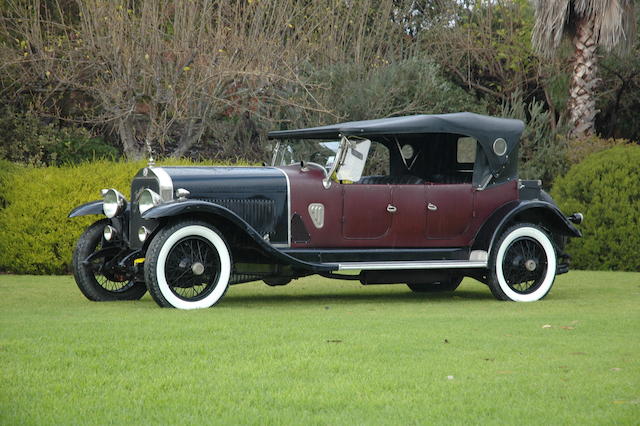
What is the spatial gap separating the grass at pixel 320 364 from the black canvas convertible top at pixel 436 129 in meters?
1.71

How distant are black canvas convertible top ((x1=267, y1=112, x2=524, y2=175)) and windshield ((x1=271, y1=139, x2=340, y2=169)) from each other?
0.38ft

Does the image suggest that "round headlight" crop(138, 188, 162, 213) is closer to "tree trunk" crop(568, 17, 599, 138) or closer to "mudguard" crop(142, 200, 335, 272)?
"mudguard" crop(142, 200, 335, 272)

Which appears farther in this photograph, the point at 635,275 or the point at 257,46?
the point at 257,46

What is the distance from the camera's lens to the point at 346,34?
19391 millimetres

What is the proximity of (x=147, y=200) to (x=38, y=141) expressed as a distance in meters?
9.45

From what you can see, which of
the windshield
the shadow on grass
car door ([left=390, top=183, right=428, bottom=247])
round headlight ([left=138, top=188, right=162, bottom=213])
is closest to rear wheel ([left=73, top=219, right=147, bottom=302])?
round headlight ([left=138, top=188, right=162, bottom=213])

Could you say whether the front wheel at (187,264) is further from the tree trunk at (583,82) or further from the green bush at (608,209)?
the tree trunk at (583,82)

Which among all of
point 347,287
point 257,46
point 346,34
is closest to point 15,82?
point 257,46

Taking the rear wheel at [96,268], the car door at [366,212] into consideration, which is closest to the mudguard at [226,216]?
the car door at [366,212]

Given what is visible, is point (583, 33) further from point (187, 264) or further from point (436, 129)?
point (187, 264)

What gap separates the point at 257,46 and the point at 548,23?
5875 mm

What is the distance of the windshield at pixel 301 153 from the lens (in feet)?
32.0

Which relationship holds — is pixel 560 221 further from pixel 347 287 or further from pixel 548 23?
→ pixel 548 23

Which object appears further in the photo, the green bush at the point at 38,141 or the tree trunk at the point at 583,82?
the tree trunk at the point at 583,82
